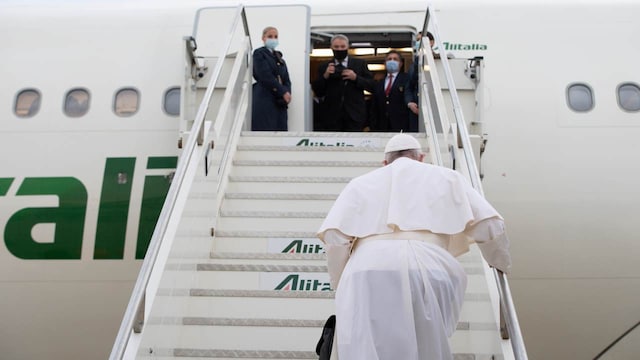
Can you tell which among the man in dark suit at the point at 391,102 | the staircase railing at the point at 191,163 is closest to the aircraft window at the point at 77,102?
the staircase railing at the point at 191,163

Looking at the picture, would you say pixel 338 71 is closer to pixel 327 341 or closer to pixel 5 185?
pixel 5 185

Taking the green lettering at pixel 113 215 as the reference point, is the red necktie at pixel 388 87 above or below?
above

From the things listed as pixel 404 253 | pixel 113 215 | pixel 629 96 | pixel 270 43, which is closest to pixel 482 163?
pixel 629 96

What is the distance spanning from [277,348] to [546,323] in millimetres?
2516

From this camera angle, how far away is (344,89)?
724 cm

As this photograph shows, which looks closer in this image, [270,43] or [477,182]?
[477,182]

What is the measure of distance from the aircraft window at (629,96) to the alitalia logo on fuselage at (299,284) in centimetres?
299

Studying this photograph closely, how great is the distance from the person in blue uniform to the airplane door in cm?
14

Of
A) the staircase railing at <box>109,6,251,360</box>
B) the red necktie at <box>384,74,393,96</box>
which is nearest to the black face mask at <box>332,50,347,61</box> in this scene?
the red necktie at <box>384,74,393,96</box>

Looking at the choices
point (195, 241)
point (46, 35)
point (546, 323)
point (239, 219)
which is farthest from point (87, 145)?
point (546, 323)

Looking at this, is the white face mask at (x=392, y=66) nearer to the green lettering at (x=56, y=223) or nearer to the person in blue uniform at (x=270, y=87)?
the person in blue uniform at (x=270, y=87)

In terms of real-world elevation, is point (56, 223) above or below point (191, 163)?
below

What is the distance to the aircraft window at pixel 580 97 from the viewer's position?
591 cm

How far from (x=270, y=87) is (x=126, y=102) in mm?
1205
